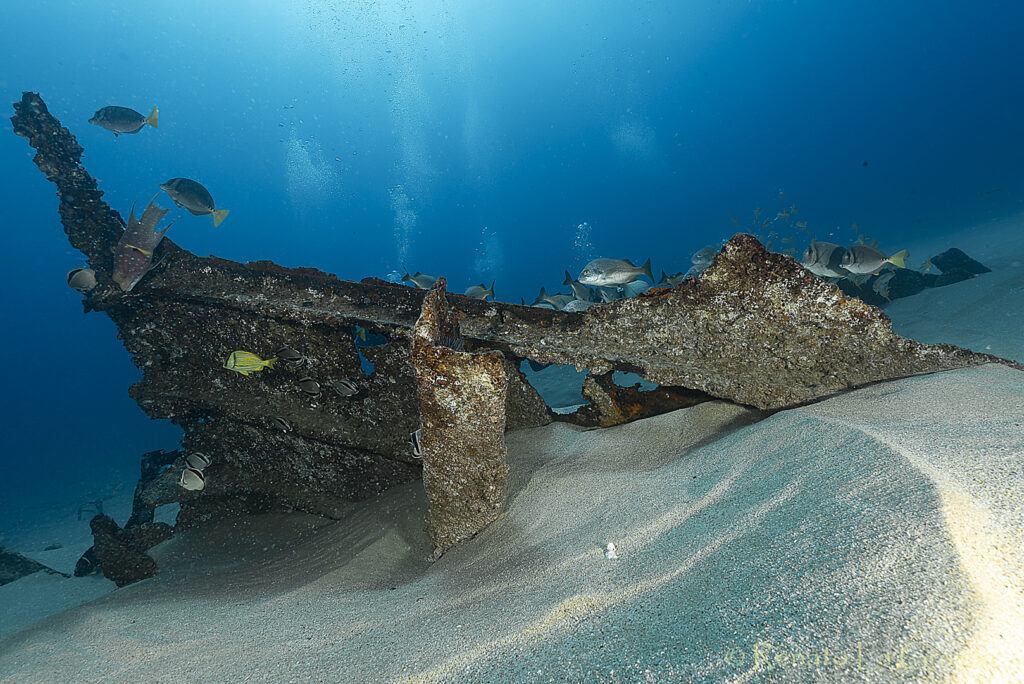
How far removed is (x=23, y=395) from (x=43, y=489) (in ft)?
165

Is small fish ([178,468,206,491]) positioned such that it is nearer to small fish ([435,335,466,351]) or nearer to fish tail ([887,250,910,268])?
small fish ([435,335,466,351])

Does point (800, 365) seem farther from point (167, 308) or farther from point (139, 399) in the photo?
point (139, 399)

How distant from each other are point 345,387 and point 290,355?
503mm

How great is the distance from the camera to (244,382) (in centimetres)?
381

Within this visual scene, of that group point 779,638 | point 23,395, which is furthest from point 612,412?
point 23,395

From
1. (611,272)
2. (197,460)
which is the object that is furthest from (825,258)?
(197,460)

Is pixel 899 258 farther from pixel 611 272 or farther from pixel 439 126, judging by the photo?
pixel 439 126

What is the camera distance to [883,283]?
959 cm

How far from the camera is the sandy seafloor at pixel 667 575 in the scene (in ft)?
4.06

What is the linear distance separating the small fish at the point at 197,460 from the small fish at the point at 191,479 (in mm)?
37

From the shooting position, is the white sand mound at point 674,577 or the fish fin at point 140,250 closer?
the white sand mound at point 674,577

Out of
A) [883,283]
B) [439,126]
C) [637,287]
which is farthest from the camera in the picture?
[439,126]

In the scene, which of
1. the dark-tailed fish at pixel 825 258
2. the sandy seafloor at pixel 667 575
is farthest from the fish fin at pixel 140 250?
the dark-tailed fish at pixel 825 258

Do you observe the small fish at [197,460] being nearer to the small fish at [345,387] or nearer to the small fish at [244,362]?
the small fish at [244,362]
